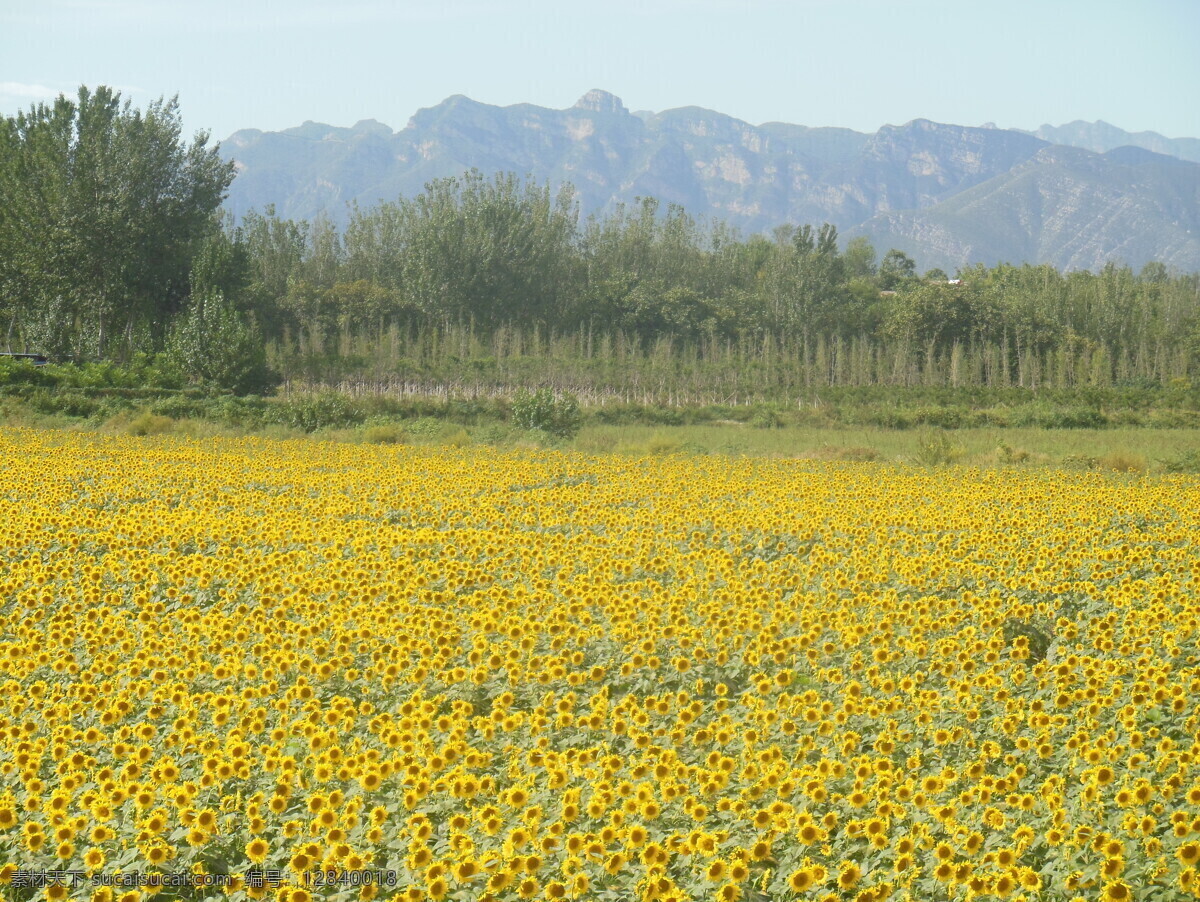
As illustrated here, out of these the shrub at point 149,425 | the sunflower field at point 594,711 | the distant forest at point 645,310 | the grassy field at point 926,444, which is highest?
the distant forest at point 645,310

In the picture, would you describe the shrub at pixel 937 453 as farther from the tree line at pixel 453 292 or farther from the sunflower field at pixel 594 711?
the tree line at pixel 453 292

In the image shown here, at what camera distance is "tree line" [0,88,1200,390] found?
35.0 metres

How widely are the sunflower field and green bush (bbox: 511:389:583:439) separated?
14231 mm

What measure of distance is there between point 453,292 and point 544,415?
2576cm

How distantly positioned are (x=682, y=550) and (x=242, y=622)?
4.25 metres

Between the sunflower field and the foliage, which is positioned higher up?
the foliage

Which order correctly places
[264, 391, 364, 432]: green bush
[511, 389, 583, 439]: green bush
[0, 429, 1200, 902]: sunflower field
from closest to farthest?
[0, 429, 1200, 902]: sunflower field < [264, 391, 364, 432]: green bush < [511, 389, 583, 439]: green bush

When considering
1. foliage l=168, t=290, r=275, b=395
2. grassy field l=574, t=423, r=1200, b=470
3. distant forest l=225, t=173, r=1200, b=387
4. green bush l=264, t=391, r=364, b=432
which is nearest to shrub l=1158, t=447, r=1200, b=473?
grassy field l=574, t=423, r=1200, b=470

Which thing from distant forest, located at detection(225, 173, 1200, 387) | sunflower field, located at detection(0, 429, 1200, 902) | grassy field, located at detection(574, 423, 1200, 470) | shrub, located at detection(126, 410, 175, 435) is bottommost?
sunflower field, located at detection(0, 429, 1200, 902)

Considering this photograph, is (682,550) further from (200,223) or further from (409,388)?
(200,223)

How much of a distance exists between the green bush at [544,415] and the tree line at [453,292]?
35.9 feet

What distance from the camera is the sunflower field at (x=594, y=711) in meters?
3.93

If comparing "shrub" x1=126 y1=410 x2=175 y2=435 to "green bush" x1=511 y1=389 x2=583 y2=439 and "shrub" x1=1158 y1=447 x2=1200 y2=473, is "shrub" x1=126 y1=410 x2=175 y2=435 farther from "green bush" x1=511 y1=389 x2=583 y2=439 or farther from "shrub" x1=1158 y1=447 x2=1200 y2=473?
"shrub" x1=1158 y1=447 x2=1200 y2=473

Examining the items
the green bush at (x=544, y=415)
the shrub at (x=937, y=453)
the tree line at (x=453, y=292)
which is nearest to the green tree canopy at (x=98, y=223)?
the tree line at (x=453, y=292)
